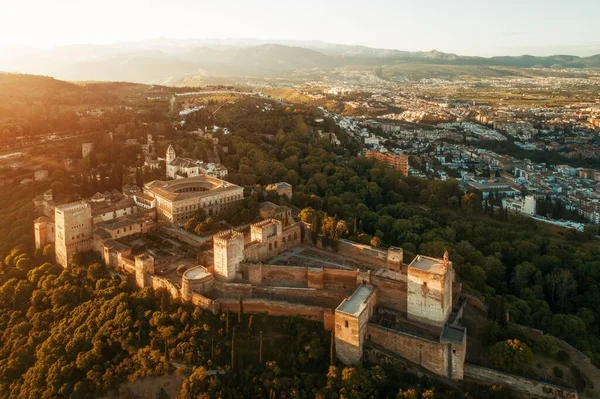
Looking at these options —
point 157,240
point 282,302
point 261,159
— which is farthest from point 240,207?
point 261,159

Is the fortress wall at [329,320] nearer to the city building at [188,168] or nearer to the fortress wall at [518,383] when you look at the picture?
the fortress wall at [518,383]

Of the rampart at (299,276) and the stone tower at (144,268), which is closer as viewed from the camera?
the rampart at (299,276)

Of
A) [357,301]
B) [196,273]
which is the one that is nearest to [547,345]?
[357,301]

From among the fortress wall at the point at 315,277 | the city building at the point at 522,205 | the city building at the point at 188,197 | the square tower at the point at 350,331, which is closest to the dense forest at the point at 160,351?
the square tower at the point at 350,331

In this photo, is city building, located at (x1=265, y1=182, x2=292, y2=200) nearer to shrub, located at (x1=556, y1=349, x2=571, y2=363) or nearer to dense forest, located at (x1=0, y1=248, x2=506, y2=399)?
dense forest, located at (x1=0, y1=248, x2=506, y2=399)

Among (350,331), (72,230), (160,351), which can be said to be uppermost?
(72,230)

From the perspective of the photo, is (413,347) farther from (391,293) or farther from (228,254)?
(228,254)

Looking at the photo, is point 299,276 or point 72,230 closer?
point 299,276
